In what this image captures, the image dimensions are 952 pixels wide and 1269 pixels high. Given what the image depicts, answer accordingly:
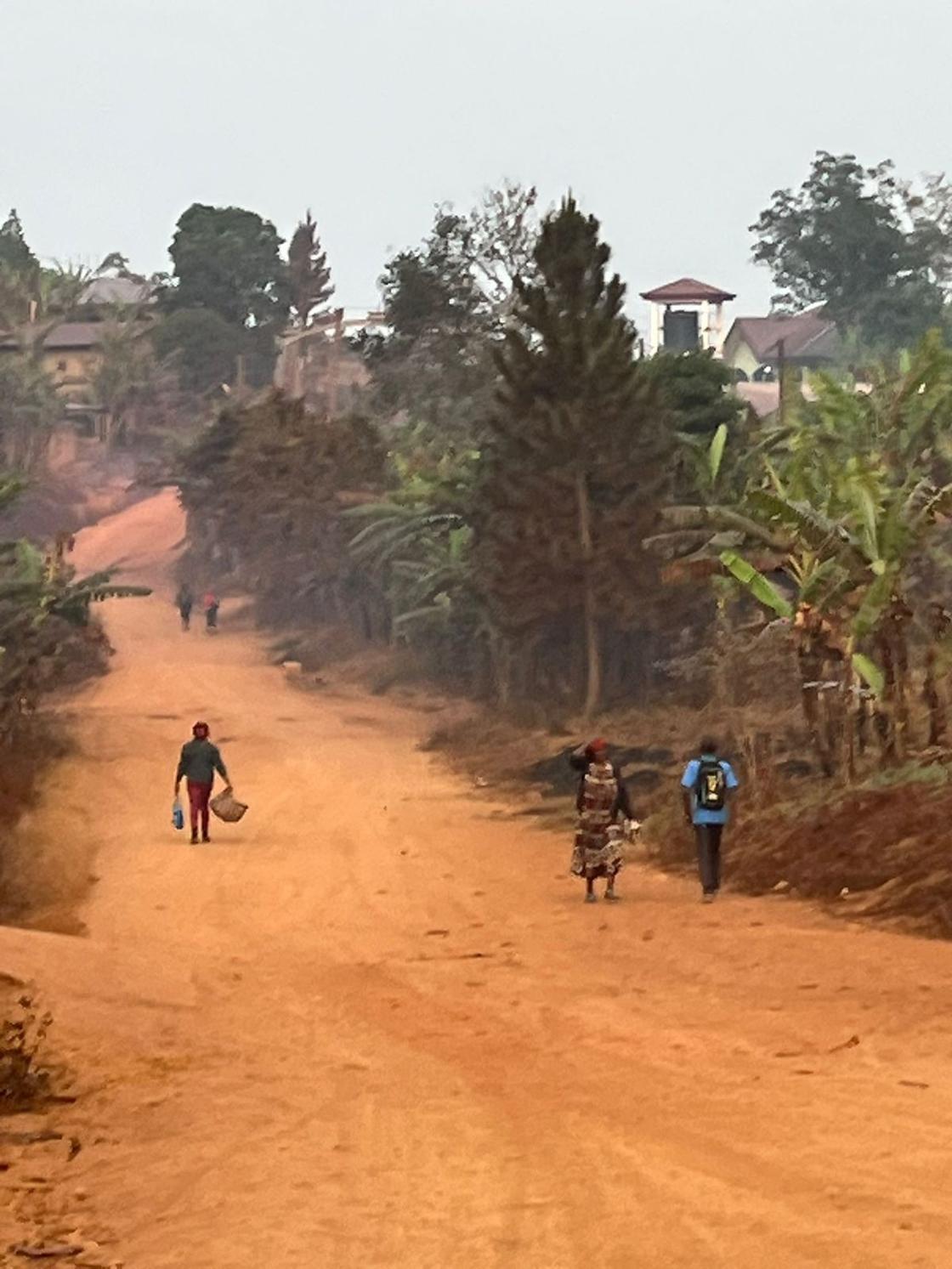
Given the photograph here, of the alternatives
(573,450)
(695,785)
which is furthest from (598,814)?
(573,450)

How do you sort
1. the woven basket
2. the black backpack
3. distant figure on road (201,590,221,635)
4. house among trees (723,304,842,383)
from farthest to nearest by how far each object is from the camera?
house among trees (723,304,842,383), distant figure on road (201,590,221,635), the woven basket, the black backpack

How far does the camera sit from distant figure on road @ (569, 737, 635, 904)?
16.8m

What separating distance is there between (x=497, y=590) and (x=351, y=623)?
64.6 ft

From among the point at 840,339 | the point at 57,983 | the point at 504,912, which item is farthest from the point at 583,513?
the point at 840,339

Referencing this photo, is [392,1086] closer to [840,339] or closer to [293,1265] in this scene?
[293,1265]

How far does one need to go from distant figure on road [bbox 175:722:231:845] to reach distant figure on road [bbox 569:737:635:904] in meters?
5.58

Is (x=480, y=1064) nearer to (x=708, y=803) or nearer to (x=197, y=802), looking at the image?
(x=708, y=803)

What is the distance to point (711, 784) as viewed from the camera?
1672 centimetres

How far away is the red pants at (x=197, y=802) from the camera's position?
21.5 metres

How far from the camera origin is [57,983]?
40.7ft

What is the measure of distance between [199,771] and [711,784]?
6831 mm

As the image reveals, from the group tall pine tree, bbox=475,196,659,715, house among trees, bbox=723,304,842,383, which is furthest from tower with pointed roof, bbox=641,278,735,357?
tall pine tree, bbox=475,196,659,715

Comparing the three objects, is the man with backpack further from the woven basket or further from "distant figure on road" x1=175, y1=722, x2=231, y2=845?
the woven basket

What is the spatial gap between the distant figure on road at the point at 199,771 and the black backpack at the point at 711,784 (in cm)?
638
